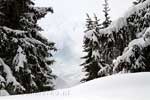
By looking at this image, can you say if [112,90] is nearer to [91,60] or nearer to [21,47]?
[21,47]

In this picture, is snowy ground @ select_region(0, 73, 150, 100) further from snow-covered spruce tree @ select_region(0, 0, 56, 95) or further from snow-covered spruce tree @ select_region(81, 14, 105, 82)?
snow-covered spruce tree @ select_region(81, 14, 105, 82)

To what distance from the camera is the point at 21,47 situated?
13438 mm

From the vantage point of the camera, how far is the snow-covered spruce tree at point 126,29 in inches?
426

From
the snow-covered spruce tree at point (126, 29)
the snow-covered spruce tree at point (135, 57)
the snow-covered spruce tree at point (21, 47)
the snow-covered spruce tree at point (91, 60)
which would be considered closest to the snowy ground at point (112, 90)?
the snow-covered spruce tree at point (135, 57)

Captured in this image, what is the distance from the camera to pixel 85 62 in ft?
95.5

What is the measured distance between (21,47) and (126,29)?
194 inches

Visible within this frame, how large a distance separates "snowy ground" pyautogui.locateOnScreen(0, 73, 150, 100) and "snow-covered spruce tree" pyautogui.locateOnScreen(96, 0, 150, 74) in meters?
3.93

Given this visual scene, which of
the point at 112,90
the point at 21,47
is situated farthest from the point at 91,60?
the point at 112,90

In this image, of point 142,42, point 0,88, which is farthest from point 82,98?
point 0,88

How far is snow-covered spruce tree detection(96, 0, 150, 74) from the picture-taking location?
35.5 ft

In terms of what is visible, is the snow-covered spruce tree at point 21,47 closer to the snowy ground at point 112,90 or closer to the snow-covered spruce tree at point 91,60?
the snowy ground at point 112,90

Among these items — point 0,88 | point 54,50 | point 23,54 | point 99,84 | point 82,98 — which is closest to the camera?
point 82,98

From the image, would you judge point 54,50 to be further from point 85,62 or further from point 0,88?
point 85,62

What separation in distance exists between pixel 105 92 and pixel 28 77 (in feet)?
27.8
